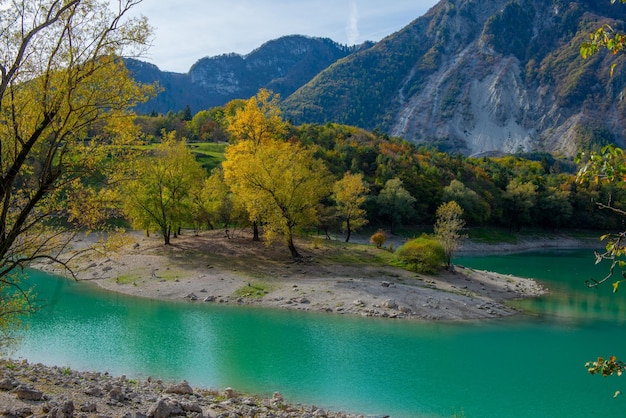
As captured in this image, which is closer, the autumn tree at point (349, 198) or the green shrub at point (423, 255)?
the green shrub at point (423, 255)

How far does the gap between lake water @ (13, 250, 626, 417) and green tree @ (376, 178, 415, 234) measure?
41737 millimetres

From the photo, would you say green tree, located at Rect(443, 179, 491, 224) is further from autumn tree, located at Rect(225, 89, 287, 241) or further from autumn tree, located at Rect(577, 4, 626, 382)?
autumn tree, located at Rect(577, 4, 626, 382)

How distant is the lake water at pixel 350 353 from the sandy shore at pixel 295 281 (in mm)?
1723

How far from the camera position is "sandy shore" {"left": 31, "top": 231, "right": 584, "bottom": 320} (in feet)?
106

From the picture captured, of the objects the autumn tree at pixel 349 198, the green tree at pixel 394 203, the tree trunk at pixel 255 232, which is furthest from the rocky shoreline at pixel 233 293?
the green tree at pixel 394 203

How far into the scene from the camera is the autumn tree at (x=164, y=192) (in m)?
44.9

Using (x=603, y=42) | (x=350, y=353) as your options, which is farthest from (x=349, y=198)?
(x=603, y=42)

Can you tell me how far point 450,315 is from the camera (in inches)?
1238

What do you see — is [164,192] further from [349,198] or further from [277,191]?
[349,198]

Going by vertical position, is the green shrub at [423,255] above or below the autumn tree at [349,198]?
below

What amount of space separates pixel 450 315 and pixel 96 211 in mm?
24789

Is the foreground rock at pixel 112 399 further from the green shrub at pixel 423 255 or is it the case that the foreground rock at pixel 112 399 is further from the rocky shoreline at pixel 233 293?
the green shrub at pixel 423 255

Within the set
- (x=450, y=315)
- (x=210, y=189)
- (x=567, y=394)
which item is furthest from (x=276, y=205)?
(x=567, y=394)

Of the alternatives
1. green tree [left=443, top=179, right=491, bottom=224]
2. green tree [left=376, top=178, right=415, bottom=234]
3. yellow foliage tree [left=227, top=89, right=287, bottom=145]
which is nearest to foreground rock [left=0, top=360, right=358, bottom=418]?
yellow foliage tree [left=227, top=89, right=287, bottom=145]
